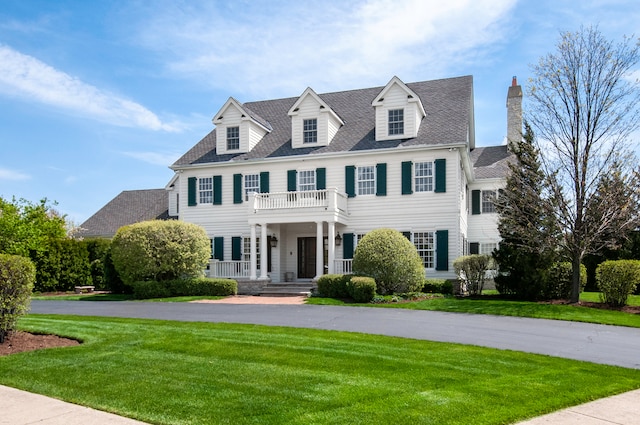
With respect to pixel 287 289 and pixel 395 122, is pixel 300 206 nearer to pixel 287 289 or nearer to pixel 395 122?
pixel 287 289

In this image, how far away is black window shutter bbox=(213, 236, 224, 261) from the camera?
26844 mm

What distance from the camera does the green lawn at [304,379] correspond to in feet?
19.1

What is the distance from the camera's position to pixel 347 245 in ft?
81.7

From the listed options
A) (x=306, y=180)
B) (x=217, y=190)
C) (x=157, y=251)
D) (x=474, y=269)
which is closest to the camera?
(x=474, y=269)

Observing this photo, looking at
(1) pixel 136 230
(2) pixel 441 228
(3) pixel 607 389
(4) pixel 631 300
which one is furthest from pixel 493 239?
(3) pixel 607 389

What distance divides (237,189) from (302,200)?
4159 mm

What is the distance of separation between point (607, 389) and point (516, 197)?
12690 mm

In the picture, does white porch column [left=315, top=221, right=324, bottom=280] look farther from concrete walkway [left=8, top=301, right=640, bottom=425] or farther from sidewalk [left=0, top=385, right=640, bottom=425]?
sidewalk [left=0, top=385, right=640, bottom=425]

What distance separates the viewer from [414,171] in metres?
24.0

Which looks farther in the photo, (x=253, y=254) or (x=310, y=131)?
(x=310, y=131)

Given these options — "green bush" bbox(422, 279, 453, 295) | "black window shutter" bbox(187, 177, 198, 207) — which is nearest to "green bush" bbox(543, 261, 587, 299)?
"green bush" bbox(422, 279, 453, 295)

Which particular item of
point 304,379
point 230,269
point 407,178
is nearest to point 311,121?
point 407,178

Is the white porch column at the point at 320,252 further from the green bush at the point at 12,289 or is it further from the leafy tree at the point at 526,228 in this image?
the green bush at the point at 12,289

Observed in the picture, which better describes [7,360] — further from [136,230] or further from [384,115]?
[384,115]
